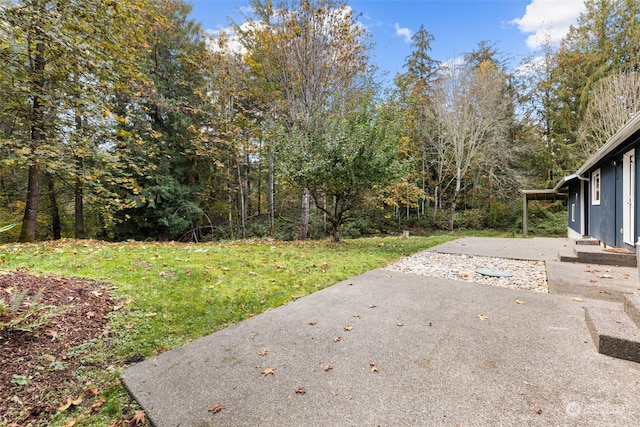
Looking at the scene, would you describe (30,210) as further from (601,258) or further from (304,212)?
(601,258)

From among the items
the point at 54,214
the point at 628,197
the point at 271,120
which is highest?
the point at 271,120

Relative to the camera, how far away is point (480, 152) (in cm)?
1470

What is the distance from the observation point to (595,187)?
26.4 feet

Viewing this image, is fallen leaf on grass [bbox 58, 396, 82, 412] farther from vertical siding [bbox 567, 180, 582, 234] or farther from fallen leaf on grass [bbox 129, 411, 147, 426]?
vertical siding [bbox 567, 180, 582, 234]

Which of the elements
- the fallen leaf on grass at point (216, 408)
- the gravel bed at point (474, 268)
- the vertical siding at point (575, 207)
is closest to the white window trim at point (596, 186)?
the vertical siding at point (575, 207)

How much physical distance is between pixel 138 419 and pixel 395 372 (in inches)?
64.5

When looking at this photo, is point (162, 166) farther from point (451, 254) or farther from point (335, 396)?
point (335, 396)

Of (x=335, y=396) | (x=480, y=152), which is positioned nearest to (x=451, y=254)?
(x=335, y=396)

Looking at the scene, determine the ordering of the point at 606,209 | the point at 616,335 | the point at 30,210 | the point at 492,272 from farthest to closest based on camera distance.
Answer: the point at 30,210 → the point at 606,209 → the point at 492,272 → the point at 616,335

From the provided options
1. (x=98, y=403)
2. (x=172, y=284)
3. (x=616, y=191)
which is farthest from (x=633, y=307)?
(x=616, y=191)

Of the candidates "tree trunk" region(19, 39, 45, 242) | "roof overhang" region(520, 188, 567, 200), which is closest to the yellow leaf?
"tree trunk" region(19, 39, 45, 242)

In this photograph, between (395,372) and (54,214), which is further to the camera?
(54,214)

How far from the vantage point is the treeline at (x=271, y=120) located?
5.25m

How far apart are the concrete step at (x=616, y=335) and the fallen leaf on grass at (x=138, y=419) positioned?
129 inches
